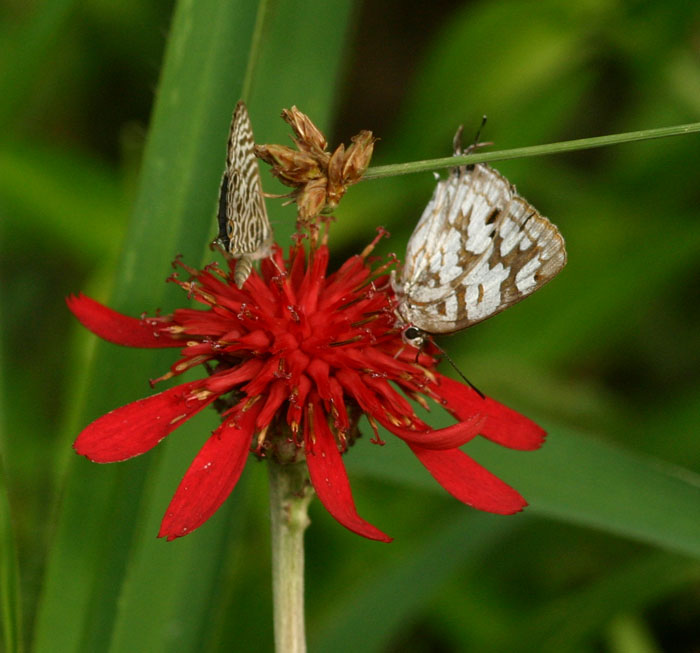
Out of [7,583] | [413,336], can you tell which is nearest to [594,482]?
[413,336]

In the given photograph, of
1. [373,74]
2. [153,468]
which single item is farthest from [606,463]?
[373,74]

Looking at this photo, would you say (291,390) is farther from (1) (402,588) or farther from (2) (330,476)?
(1) (402,588)

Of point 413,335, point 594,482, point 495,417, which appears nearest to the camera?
point 413,335

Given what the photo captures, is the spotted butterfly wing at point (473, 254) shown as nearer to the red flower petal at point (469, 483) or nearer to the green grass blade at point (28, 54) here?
the red flower petal at point (469, 483)

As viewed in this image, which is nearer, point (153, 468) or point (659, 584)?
point (153, 468)

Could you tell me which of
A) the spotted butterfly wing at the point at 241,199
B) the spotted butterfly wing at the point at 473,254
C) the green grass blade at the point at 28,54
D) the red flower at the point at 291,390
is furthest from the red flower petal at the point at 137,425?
the green grass blade at the point at 28,54

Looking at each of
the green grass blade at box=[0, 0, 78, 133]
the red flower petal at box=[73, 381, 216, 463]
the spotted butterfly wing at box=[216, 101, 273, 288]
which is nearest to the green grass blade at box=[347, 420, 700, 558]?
the red flower petal at box=[73, 381, 216, 463]

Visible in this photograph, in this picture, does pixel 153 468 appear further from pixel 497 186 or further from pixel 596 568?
pixel 596 568
